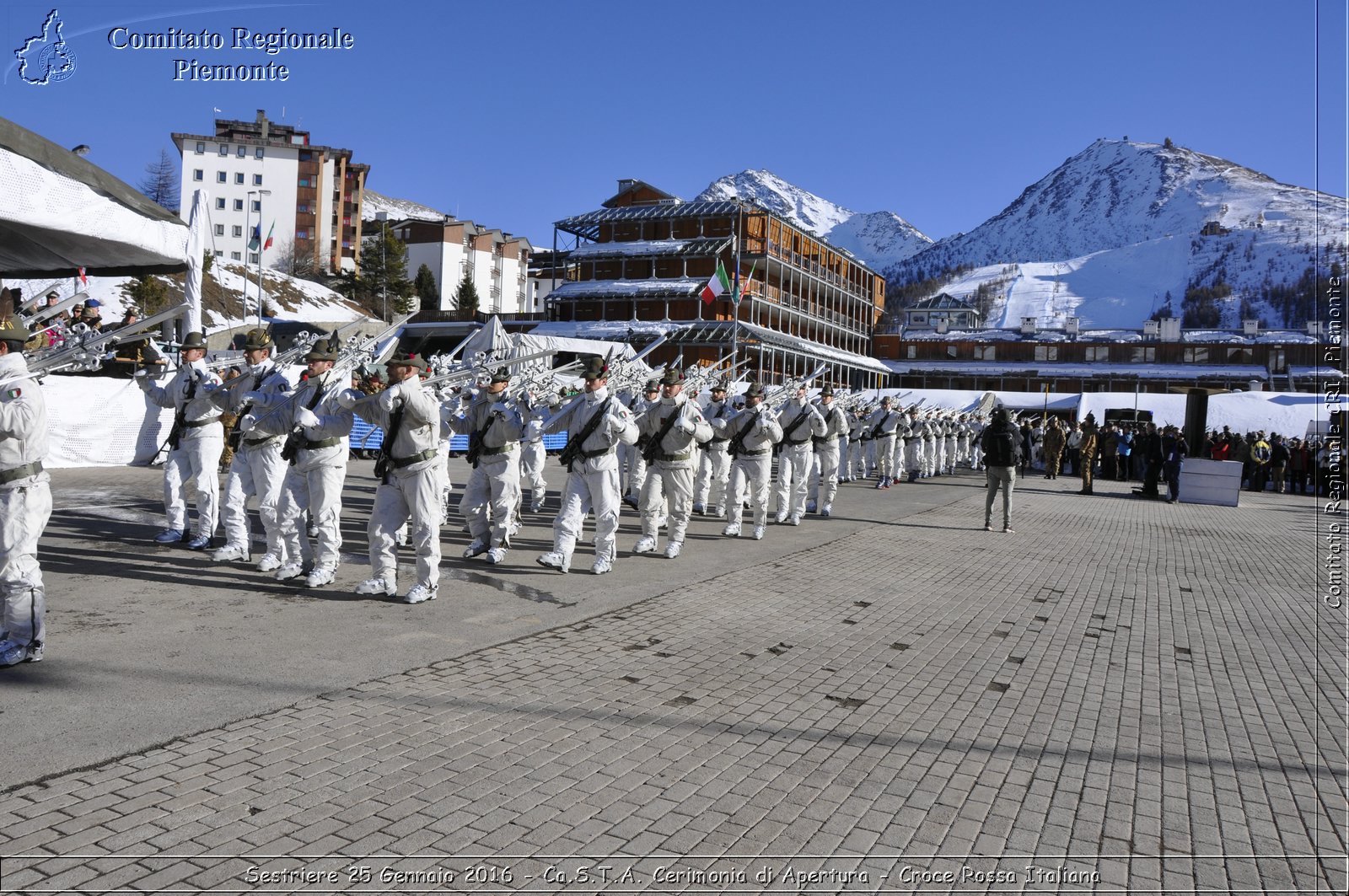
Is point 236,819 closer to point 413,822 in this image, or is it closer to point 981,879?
point 413,822

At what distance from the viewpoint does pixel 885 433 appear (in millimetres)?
23625

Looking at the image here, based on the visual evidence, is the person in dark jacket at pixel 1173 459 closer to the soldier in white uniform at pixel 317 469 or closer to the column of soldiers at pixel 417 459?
the column of soldiers at pixel 417 459

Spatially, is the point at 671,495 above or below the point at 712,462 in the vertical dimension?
below

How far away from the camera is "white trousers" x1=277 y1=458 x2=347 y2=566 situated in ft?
26.8

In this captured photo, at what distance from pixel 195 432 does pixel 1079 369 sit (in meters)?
74.7

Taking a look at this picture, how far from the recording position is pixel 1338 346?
8.49 meters

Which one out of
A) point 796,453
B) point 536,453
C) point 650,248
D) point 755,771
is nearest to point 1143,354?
point 650,248

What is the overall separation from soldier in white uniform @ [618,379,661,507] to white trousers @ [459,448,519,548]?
1.91 metres

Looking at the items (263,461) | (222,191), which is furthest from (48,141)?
(222,191)

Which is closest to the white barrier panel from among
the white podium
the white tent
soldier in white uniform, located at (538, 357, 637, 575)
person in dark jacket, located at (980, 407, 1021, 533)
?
the white tent

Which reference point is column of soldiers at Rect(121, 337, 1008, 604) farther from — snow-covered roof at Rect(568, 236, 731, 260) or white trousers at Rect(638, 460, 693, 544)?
snow-covered roof at Rect(568, 236, 731, 260)

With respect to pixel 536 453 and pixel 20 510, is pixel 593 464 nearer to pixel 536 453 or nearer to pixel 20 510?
pixel 536 453

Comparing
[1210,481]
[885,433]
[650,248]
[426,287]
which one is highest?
[650,248]

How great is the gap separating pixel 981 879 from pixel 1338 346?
7392mm
